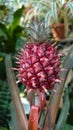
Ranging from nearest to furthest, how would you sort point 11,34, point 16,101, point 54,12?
point 16,101
point 11,34
point 54,12

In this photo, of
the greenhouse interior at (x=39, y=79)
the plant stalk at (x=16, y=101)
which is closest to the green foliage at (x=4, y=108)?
the greenhouse interior at (x=39, y=79)

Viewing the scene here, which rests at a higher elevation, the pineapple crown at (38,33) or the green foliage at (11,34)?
the green foliage at (11,34)

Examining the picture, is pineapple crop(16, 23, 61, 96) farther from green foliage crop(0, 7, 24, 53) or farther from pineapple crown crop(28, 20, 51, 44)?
green foliage crop(0, 7, 24, 53)

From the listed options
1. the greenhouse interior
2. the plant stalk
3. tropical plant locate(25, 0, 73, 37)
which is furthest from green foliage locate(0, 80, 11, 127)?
tropical plant locate(25, 0, 73, 37)

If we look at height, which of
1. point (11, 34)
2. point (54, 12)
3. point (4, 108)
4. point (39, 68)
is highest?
point (54, 12)

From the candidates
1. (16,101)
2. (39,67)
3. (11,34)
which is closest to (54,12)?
(11,34)

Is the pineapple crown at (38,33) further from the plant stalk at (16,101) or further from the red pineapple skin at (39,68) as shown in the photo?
the plant stalk at (16,101)

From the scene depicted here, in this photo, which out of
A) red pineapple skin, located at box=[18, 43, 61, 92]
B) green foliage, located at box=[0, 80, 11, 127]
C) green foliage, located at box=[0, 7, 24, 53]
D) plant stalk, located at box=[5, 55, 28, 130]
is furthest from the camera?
green foliage, located at box=[0, 7, 24, 53]

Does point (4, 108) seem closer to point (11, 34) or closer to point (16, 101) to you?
point (16, 101)

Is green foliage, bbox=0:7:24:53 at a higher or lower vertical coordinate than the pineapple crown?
higher
